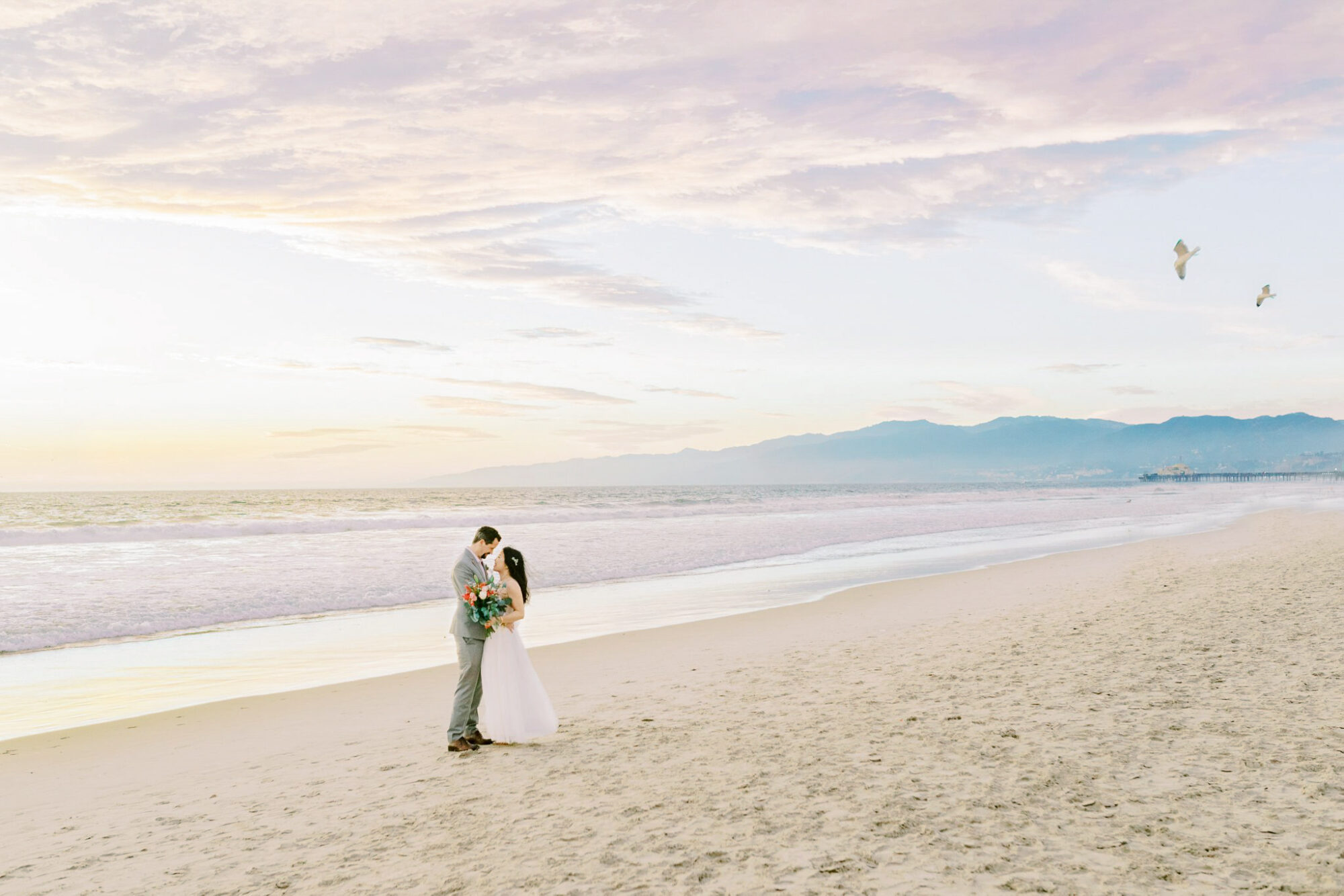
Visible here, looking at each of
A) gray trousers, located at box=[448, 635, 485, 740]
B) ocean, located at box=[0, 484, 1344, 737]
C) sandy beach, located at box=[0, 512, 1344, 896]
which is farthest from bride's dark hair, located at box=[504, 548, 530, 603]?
ocean, located at box=[0, 484, 1344, 737]

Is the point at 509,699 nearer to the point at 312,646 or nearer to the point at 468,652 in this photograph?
the point at 468,652

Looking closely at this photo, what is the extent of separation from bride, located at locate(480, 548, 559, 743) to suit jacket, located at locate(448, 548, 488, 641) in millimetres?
140

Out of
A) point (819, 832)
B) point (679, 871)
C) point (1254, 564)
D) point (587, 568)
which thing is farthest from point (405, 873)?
point (1254, 564)

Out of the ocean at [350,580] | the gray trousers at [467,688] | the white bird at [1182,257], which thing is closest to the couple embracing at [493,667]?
the gray trousers at [467,688]

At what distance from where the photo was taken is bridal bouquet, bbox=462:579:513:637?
789 cm

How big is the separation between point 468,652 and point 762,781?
3116 mm

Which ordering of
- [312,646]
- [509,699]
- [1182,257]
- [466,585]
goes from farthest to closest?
[1182,257], [312,646], [509,699], [466,585]

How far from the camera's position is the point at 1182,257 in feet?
73.2

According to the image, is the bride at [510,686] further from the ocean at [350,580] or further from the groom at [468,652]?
the ocean at [350,580]

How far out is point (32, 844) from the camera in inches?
239

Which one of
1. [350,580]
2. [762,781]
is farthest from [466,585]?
[350,580]

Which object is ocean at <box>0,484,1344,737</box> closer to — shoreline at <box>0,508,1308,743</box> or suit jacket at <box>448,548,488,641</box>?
shoreline at <box>0,508,1308,743</box>

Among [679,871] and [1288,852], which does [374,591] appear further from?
[1288,852]

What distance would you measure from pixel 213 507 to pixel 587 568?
226 ft
